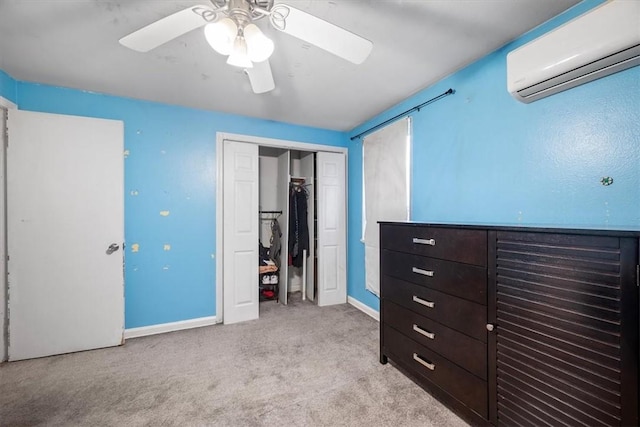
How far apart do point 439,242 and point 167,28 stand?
5.83ft

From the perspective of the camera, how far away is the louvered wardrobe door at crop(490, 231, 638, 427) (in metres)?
0.93

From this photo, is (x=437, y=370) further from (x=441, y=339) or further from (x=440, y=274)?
(x=440, y=274)

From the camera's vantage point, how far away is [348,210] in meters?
3.63

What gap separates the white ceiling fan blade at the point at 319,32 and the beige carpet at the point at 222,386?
1990 mm

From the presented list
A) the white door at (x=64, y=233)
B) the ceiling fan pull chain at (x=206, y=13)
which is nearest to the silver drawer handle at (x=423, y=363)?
the ceiling fan pull chain at (x=206, y=13)

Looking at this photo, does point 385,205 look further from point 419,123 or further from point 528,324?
point 528,324

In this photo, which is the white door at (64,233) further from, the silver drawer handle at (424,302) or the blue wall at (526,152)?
the blue wall at (526,152)

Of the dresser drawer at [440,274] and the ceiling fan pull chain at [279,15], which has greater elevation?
the ceiling fan pull chain at [279,15]

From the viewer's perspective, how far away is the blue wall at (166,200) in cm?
260

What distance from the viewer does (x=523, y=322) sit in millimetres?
1213

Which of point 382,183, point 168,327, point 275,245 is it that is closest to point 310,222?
point 275,245

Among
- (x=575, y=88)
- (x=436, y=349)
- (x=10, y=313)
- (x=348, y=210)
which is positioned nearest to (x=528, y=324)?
(x=436, y=349)

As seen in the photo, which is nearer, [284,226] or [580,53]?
[580,53]

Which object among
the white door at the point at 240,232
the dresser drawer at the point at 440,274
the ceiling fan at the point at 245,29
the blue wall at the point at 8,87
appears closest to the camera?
the ceiling fan at the point at 245,29
